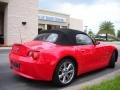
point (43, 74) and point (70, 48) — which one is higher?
point (70, 48)

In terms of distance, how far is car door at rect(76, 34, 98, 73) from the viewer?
7.21 meters

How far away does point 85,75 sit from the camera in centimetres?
800

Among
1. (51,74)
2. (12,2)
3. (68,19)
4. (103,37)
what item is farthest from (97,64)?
(103,37)

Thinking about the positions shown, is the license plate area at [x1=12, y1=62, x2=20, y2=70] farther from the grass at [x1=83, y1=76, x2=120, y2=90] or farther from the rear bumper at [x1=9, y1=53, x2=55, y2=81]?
the grass at [x1=83, y1=76, x2=120, y2=90]

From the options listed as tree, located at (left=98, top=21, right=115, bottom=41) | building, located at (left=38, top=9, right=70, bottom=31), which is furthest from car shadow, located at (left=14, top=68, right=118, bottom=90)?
tree, located at (left=98, top=21, right=115, bottom=41)

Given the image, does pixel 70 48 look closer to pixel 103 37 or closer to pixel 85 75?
pixel 85 75

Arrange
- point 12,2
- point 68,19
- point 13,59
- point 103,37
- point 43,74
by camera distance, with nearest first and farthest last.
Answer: point 43,74
point 13,59
point 12,2
point 68,19
point 103,37

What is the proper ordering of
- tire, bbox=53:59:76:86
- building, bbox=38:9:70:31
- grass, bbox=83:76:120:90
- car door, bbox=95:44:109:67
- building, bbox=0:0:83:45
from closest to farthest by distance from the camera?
grass, bbox=83:76:120:90 → tire, bbox=53:59:76:86 → car door, bbox=95:44:109:67 → building, bbox=0:0:83:45 → building, bbox=38:9:70:31

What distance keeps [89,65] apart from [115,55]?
6.91 ft

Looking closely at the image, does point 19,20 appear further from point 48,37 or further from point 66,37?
point 66,37

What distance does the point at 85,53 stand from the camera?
24.2ft

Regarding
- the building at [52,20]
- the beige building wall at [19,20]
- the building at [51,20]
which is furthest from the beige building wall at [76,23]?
the beige building wall at [19,20]

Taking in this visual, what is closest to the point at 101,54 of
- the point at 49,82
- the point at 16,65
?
the point at 49,82

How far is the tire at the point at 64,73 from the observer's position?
6.41 meters
